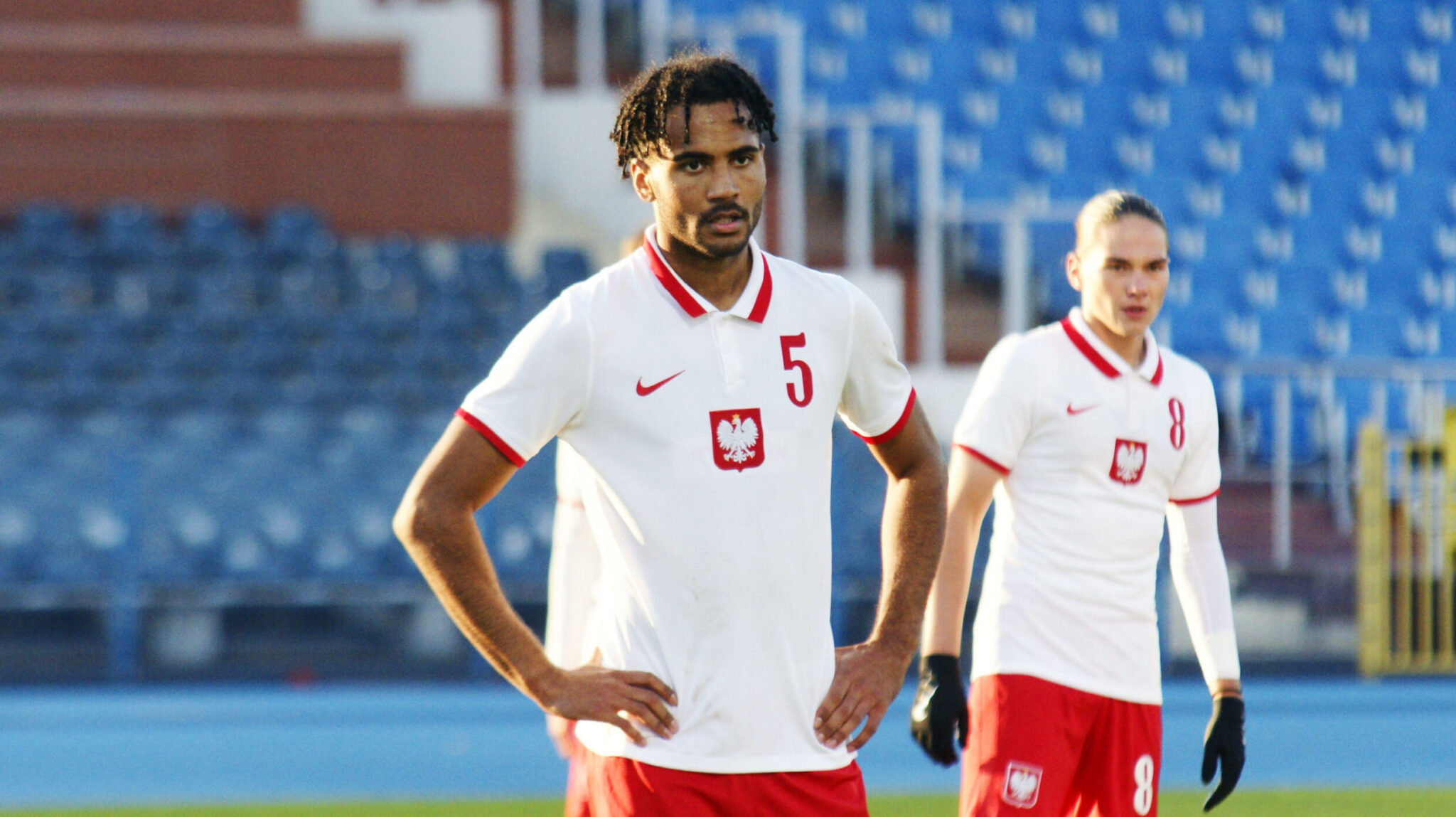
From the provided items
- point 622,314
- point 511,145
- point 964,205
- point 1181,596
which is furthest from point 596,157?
point 622,314

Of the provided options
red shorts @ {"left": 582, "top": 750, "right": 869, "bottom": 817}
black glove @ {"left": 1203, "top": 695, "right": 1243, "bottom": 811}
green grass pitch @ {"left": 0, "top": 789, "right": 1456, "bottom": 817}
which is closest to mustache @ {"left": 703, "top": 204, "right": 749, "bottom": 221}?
red shorts @ {"left": 582, "top": 750, "right": 869, "bottom": 817}

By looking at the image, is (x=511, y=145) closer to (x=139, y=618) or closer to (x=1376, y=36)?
(x=139, y=618)

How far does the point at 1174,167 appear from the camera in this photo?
14039 mm

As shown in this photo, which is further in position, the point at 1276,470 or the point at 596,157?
the point at 596,157

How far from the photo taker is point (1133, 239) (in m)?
3.74

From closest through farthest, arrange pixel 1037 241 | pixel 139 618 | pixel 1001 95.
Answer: pixel 139 618 < pixel 1037 241 < pixel 1001 95

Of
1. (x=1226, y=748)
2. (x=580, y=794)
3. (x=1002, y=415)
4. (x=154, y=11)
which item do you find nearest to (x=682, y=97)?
(x=580, y=794)

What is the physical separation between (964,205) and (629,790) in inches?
440

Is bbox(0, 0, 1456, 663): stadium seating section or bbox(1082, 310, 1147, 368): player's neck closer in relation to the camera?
bbox(1082, 310, 1147, 368): player's neck

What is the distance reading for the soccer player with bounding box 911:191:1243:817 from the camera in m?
3.65

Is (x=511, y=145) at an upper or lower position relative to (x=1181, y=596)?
upper

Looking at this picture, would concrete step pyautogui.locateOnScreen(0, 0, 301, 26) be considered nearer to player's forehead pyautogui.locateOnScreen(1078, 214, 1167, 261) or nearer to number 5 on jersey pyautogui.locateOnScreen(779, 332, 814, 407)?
player's forehead pyautogui.locateOnScreen(1078, 214, 1167, 261)

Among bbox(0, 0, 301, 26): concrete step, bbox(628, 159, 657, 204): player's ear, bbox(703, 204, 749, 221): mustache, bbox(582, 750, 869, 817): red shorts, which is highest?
bbox(0, 0, 301, 26): concrete step

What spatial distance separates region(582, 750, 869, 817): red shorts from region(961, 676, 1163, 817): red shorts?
1223 mm
